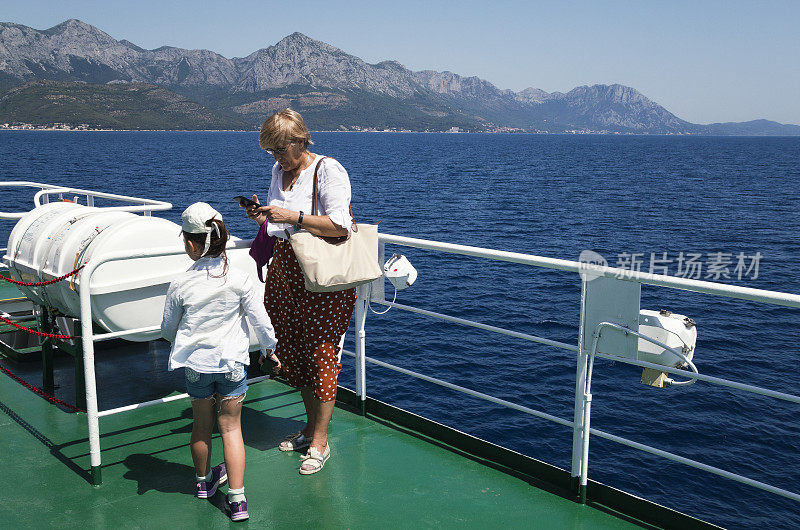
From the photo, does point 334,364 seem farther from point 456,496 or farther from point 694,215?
point 694,215

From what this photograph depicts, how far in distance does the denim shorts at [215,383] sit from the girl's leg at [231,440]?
0.04m

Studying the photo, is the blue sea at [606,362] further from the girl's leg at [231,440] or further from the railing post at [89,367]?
the railing post at [89,367]

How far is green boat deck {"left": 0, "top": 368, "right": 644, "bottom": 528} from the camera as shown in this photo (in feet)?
11.7

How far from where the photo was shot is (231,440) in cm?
356

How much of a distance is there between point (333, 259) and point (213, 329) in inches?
28.2

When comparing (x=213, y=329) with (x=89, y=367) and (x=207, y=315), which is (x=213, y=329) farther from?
(x=89, y=367)

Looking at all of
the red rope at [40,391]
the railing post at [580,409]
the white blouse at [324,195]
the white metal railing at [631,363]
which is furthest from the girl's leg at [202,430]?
the railing post at [580,409]

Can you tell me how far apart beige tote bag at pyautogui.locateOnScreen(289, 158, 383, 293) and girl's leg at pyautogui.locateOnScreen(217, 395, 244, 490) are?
0.71 metres

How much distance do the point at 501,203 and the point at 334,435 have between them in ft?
162

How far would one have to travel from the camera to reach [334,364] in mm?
4027

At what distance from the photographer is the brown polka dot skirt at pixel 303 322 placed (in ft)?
12.8

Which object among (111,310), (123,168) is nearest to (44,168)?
(123,168)

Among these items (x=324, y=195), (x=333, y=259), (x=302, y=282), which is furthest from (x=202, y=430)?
(x=324, y=195)

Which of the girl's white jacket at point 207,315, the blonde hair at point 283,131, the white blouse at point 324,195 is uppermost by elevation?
the blonde hair at point 283,131
